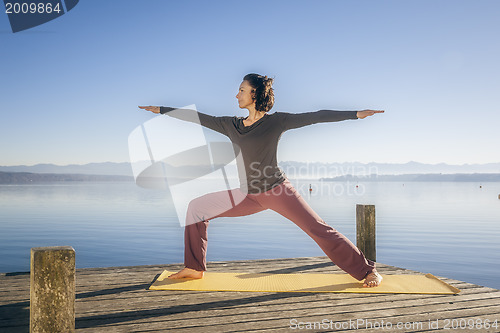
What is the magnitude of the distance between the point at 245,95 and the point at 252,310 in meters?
2.33

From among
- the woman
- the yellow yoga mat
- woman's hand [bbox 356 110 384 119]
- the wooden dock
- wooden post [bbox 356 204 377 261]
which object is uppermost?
woman's hand [bbox 356 110 384 119]

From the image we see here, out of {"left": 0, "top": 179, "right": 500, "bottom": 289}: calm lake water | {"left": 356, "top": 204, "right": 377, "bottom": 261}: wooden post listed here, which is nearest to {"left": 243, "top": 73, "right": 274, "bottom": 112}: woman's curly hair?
{"left": 356, "top": 204, "right": 377, "bottom": 261}: wooden post

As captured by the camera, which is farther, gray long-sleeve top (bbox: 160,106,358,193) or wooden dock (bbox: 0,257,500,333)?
gray long-sleeve top (bbox: 160,106,358,193)

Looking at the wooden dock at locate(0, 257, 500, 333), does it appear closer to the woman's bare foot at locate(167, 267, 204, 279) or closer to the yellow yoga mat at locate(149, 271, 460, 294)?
the yellow yoga mat at locate(149, 271, 460, 294)

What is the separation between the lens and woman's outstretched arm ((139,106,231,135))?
4.96 metres

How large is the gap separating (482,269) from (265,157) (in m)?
12.8

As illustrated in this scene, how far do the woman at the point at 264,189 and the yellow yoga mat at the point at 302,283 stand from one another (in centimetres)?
20

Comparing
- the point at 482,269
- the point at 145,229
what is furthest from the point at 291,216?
the point at 145,229

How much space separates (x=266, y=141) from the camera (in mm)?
4656

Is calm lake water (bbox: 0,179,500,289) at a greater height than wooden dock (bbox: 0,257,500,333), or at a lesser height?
lesser

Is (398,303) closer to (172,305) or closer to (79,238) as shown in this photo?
(172,305)

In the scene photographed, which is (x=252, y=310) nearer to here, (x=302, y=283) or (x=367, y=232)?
(x=302, y=283)

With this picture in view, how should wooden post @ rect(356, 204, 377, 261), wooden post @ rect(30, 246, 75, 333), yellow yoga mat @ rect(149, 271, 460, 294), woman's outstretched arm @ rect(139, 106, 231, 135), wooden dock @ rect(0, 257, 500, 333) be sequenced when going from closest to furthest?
wooden post @ rect(30, 246, 75, 333) → wooden dock @ rect(0, 257, 500, 333) → yellow yoga mat @ rect(149, 271, 460, 294) → woman's outstretched arm @ rect(139, 106, 231, 135) → wooden post @ rect(356, 204, 377, 261)

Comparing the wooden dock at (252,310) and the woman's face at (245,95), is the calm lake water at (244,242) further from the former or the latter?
the woman's face at (245,95)
